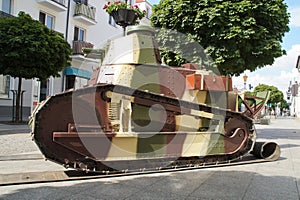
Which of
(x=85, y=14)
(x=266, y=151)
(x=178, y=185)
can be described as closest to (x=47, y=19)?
(x=85, y=14)

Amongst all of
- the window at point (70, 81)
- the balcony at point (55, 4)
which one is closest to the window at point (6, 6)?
the balcony at point (55, 4)

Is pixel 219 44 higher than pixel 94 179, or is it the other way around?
pixel 219 44

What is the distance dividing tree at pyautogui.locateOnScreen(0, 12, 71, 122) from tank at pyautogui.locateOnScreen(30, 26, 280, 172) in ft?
24.7

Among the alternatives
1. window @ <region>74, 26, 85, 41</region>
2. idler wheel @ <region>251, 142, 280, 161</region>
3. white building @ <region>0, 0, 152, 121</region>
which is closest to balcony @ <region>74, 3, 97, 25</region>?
white building @ <region>0, 0, 152, 121</region>

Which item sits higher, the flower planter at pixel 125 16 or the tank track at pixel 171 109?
the flower planter at pixel 125 16

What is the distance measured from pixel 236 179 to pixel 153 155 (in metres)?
1.54

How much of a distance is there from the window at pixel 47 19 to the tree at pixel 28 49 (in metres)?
5.77

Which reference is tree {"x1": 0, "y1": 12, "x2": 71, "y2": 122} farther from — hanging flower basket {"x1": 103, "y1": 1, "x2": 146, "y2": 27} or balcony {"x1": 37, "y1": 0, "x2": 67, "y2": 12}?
hanging flower basket {"x1": 103, "y1": 1, "x2": 146, "y2": 27}

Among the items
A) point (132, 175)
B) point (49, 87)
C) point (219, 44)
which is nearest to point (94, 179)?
point (132, 175)

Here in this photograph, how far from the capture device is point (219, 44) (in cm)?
1077

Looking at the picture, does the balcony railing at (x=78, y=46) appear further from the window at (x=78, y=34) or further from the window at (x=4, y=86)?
the window at (x=4, y=86)

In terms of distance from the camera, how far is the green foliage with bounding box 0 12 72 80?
1330 centimetres

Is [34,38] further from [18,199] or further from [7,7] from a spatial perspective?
[18,199]

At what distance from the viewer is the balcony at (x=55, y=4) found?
19797 mm
